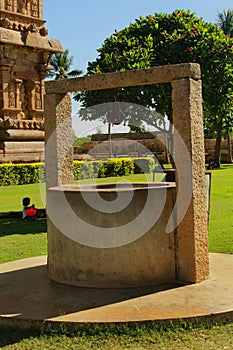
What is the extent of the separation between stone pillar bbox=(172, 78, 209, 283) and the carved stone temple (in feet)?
46.2

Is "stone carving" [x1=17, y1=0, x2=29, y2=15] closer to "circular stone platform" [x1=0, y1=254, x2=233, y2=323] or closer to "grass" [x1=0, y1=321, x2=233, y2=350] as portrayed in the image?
"circular stone platform" [x1=0, y1=254, x2=233, y2=323]

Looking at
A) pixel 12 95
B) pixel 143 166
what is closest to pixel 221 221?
pixel 12 95

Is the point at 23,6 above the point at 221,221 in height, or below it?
above

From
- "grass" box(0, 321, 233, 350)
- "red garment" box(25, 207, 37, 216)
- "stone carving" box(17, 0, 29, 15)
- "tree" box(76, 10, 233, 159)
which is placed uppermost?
"stone carving" box(17, 0, 29, 15)

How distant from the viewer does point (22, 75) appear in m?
18.7

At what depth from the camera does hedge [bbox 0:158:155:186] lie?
16875 millimetres

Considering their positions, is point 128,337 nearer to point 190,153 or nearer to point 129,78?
point 190,153

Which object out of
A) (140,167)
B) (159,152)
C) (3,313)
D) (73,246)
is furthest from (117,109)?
(159,152)

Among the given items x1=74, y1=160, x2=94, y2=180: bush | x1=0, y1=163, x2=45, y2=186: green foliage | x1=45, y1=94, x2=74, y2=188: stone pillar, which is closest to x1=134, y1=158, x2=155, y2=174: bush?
x1=74, y1=160, x2=94, y2=180: bush

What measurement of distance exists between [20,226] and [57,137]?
178 inches

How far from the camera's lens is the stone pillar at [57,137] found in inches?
194

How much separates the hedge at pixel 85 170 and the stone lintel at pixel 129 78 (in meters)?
12.1

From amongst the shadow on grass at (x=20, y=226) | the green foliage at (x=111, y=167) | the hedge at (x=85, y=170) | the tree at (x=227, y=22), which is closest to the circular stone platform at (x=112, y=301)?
the shadow on grass at (x=20, y=226)

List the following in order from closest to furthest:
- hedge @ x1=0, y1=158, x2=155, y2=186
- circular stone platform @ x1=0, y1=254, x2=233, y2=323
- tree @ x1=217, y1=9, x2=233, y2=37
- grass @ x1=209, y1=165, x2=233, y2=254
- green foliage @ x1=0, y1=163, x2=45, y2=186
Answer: circular stone platform @ x1=0, y1=254, x2=233, y2=323 < grass @ x1=209, y1=165, x2=233, y2=254 < green foliage @ x1=0, y1=163, x2=45, y2=186 < hedge @ x1=0, y1=158, x2=155, y2=186 < tree @ x1=217, y1=9, x2=233, y2=37
